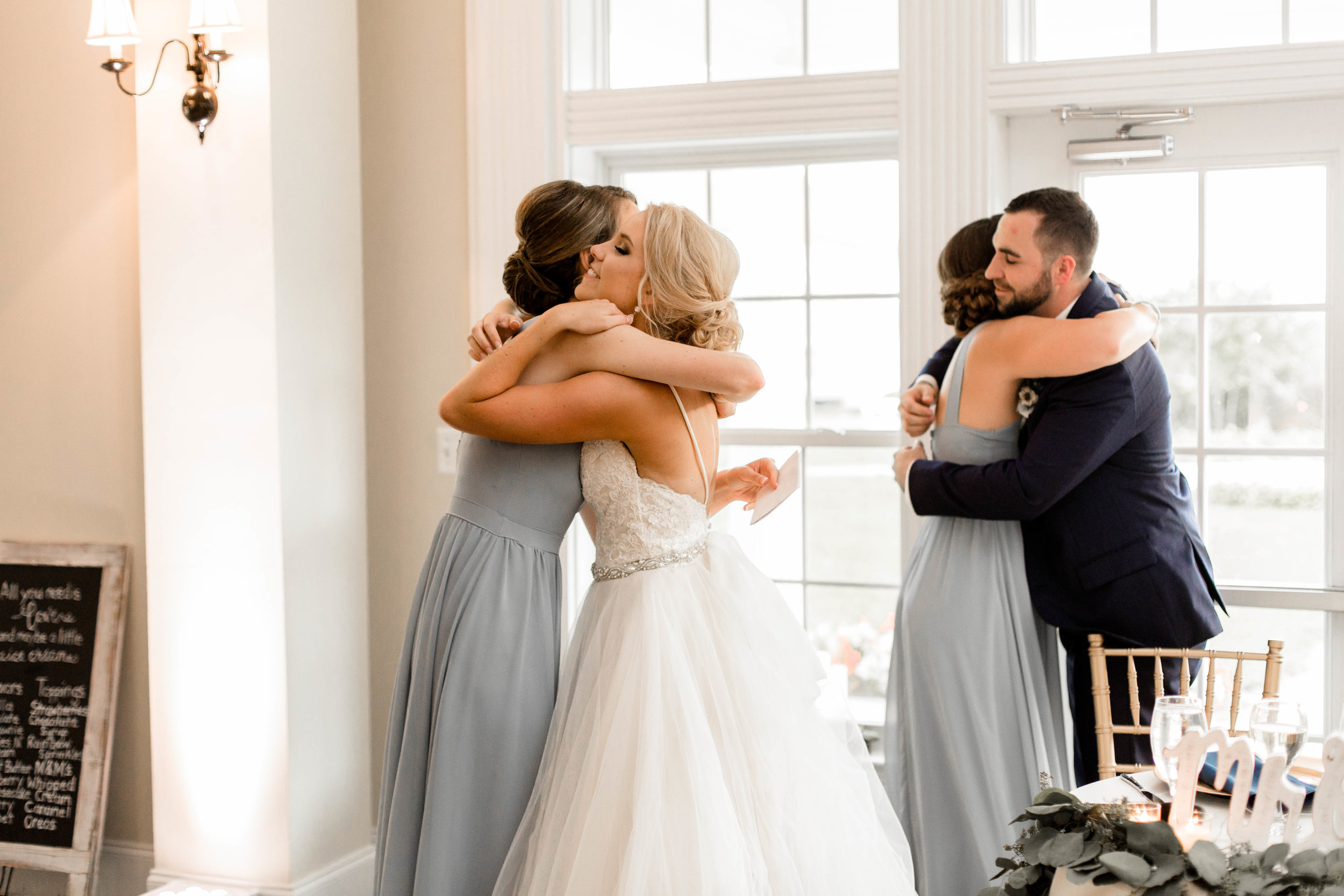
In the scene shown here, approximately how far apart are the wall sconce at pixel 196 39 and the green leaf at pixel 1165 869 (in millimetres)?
2624

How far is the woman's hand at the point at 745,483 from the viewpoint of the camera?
6.66 feet

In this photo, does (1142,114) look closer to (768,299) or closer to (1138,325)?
(1138,325)

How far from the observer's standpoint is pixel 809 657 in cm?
190

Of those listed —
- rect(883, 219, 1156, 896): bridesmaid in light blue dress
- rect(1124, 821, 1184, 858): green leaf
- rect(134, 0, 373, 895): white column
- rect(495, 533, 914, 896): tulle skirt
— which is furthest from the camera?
rect(134, 0, 373, 895): white column

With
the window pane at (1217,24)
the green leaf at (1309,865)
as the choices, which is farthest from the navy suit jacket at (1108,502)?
the green leaf at (1309,865)

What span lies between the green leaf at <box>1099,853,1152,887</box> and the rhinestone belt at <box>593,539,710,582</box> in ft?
2.69

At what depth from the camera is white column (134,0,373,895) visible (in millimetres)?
2777

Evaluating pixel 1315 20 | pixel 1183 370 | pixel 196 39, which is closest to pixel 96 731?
pixel 196 39

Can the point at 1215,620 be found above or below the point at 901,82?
below

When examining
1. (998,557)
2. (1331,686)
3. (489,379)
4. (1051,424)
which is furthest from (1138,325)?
(489,379)

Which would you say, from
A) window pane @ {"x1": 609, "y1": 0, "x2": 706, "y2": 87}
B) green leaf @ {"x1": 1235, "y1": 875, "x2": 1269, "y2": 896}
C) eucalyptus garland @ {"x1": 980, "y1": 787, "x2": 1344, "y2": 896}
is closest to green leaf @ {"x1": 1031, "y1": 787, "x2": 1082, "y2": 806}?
eucalyptus garland @ {"x1": 980, "y1": 787, "x2": 1344, "y2": 896}

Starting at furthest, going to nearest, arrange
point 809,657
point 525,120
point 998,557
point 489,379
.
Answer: point 525,120 → point 998,557 → point 809,657 → point 489,379

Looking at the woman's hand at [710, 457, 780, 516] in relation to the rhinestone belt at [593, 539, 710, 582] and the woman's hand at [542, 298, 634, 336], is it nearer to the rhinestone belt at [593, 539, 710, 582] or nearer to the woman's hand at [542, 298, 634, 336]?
the rhinestone belt at [593, 539, 710, 582]

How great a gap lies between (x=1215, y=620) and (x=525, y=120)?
7.08ft
